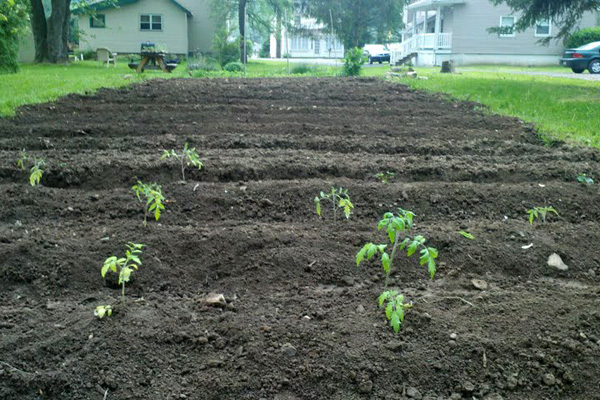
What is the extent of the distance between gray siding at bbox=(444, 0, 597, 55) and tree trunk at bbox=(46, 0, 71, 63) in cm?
2091

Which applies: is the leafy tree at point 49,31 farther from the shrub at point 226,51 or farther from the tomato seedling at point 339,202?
the tomato seedling at point 339,202

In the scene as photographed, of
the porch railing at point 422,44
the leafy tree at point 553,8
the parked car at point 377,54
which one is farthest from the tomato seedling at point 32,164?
the parked car at point 377,54

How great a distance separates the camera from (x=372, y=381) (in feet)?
8.23

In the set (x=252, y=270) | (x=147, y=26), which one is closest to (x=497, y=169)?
(x=252, y=270)

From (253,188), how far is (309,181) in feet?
1.85

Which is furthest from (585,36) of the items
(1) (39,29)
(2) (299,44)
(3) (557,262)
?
(2) (299,44)

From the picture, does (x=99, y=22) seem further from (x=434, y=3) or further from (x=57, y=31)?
(x=434, y=3)

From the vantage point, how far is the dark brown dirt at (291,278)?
253 centimetres

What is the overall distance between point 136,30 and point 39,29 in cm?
944

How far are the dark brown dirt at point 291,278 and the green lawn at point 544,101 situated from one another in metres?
1.51

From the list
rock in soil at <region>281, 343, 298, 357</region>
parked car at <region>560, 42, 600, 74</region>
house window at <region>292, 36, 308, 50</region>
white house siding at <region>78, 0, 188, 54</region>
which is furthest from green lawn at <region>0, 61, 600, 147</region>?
house window at <region>292, 36, 308, 50</region>

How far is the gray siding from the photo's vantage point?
32.4m

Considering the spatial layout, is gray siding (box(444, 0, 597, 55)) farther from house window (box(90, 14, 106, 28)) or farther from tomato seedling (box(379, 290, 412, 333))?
tomato seedling (box(379, 290, 412, 333))

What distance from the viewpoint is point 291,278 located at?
3.46m
